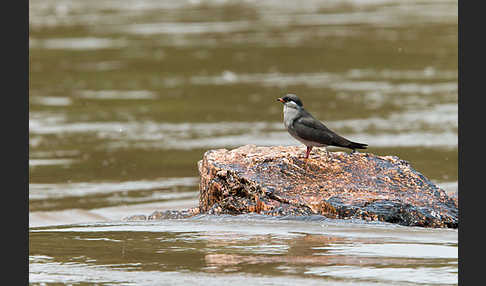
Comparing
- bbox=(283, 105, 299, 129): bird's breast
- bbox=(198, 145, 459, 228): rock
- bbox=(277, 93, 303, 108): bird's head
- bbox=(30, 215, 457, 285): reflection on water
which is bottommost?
bbox=(30, 215, 457, 285): reflection on water

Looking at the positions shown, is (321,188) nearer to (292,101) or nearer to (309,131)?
(309,131)

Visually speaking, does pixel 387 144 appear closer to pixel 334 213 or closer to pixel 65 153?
pixel 65 153

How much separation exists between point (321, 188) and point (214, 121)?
815 cm

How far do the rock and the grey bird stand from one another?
0.64 feet

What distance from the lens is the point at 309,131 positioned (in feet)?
29.4

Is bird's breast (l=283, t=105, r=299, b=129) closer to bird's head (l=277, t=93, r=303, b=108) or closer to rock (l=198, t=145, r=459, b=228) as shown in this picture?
bird's head (l=277, t=93, r=303, b=108)

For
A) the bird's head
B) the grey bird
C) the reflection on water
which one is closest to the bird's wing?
the grey bird

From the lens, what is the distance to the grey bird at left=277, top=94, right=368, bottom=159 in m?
8.96

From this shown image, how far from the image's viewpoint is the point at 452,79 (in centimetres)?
2009

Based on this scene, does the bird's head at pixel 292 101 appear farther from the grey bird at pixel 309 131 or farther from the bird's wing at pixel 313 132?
the bird's wing at pixel 313 132

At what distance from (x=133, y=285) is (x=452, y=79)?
14754mm

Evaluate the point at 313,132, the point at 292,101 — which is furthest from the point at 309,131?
the point at 292,101

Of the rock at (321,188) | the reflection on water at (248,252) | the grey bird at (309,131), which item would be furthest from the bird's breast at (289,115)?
the reflection on water at (248,252)

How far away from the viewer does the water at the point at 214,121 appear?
23.2 feet
